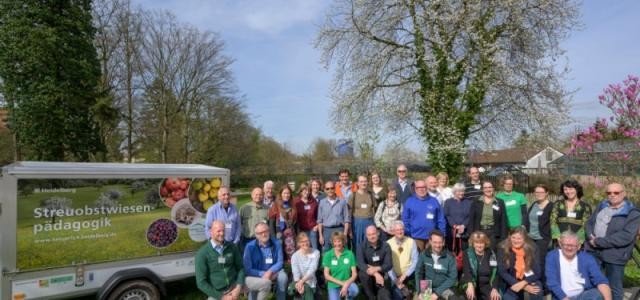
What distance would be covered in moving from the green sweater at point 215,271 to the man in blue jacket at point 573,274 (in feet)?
11.7

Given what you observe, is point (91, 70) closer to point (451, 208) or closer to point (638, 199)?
point (451, 208)

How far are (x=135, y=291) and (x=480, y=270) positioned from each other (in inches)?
169

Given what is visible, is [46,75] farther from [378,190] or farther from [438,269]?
[438,269]

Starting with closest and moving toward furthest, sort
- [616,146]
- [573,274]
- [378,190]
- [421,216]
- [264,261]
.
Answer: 1. [573,274]
2. [264,261]
3. [421,216]
4. [378,190]
5. [616,146]

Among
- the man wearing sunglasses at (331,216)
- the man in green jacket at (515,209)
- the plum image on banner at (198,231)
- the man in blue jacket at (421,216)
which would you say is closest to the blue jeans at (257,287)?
the plum image on banner at (198,231)

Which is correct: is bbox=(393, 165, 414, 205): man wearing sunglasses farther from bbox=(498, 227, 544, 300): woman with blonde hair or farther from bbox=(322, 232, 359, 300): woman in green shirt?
bbox=(498, 227, 544, 300): woman with blonde hair

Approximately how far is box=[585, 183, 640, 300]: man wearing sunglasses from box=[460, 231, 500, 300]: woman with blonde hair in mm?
1284

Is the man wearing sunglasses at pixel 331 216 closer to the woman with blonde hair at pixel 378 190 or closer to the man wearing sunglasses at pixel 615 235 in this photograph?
the woman with blonde hair at pixel 378 190

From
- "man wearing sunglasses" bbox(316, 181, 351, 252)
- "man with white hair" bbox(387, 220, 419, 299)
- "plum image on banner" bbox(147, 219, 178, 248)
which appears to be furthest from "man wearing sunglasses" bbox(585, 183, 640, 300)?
"plum image on banner" bbox(147, 219, 178, 248)

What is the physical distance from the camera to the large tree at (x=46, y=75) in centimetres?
1581

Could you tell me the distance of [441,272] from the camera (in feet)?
15.4

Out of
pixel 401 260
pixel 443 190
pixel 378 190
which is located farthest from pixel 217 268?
pixel 443 190

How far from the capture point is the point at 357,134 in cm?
1544

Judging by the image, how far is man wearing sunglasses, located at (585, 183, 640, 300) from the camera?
14.9 feet
